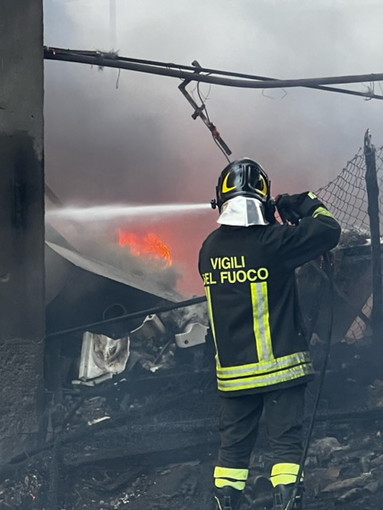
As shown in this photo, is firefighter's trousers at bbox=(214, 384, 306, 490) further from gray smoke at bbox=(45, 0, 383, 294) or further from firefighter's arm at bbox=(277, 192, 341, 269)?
gray smoke at bbox=(45, 0, 383, 294)

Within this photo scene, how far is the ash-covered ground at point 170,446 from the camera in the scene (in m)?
4.68

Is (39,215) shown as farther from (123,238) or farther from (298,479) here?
(123,238)

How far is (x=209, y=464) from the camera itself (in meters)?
5.10

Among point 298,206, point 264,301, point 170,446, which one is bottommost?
point 170,446

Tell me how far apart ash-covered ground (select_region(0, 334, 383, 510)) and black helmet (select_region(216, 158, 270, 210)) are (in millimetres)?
1934

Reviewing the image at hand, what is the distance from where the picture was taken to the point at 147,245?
8695 millimetres

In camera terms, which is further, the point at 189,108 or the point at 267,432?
the point at 189,108

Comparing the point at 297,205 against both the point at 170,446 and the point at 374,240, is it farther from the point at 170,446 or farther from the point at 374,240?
the point at 170,446

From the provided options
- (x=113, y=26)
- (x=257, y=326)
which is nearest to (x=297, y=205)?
(x=257, y=326)

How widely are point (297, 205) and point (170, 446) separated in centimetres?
216

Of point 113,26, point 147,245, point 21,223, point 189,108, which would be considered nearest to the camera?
point 21,223

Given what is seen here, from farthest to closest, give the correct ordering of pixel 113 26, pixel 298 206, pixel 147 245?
pixel 147 245 < pixel 113 26 < pixel 298 206

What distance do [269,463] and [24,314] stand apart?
2.07 meters

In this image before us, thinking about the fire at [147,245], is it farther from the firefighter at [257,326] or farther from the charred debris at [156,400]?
the firefighter at [257,326]
